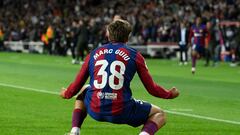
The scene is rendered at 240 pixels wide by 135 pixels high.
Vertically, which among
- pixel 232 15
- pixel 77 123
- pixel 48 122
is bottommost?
pixel 232 15

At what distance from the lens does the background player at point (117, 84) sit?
950 cm

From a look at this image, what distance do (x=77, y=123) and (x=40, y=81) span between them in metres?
14.2

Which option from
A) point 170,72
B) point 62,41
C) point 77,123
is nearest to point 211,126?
point 77,123

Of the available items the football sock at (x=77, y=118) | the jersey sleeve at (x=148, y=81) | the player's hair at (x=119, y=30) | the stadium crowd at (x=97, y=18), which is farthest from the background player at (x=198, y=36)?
the player's hair at (x=119, y=30)

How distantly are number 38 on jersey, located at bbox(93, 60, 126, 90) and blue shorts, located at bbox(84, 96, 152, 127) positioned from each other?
0.28 metres

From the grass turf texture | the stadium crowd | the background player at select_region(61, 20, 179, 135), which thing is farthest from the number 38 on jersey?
the stadium crowd

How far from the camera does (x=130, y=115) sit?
9.59m

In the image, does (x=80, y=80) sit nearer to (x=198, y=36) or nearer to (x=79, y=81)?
(x=79, y=81)

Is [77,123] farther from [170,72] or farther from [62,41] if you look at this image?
[62,41]

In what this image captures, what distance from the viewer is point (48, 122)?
13758 mm

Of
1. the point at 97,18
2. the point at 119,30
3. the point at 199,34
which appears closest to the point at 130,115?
the point at 119,30

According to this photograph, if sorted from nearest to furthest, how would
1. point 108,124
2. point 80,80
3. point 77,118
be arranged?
1. point 80,80
2. point 77,118
3. point 108,124

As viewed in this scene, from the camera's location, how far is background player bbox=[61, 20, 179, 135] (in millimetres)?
9500

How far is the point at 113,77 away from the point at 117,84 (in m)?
0.10
